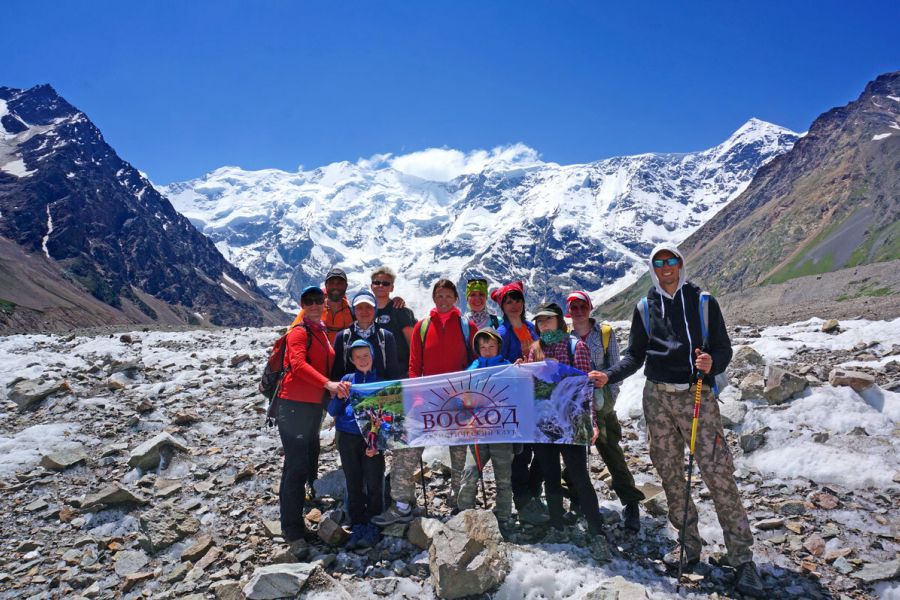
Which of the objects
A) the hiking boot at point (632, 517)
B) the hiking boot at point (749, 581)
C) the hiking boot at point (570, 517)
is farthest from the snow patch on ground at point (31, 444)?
the hiking boot at point (749, 581)

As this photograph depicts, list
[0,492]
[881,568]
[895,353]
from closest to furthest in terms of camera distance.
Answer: [881,568] < [0,492] < [895,353]

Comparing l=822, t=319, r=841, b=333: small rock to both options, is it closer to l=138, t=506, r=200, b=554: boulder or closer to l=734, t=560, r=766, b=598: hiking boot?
l=734, t=560, r=766, b=598: hiking boot

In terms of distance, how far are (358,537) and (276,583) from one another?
130 cm

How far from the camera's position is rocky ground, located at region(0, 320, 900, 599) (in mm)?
5527

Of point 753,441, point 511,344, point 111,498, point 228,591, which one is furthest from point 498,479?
point 111,498

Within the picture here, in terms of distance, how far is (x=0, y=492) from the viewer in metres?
8.30

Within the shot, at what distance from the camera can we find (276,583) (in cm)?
534

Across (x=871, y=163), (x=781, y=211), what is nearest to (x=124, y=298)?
(x=781, y=211)

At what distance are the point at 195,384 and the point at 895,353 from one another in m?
18.8

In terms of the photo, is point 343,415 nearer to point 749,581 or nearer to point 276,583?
point 276,583

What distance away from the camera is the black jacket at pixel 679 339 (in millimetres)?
5852

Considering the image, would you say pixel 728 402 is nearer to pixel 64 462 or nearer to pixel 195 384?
pixel 64 462

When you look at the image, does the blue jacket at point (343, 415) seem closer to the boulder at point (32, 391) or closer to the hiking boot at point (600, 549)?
the hiking boot at point (600, 549)

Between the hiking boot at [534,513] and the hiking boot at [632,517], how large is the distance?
1094 millimetres
